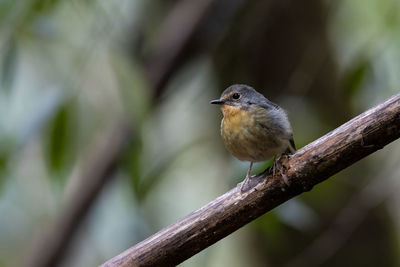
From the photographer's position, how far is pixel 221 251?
5.23 metres

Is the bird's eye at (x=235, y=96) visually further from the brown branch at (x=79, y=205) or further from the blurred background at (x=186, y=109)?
the brown branch at (x=79, y=205)

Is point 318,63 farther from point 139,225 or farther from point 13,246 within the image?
point 13,246

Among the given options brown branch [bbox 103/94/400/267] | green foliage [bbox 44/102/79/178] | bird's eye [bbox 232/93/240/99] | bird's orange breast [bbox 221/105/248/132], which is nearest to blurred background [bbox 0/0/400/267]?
green foliage [bbox 44/102/79/178]

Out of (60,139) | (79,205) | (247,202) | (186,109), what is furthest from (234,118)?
(186,109)

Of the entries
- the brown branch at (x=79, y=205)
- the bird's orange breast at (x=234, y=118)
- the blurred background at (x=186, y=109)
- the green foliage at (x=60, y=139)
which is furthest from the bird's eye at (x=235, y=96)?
the brown branch at (x=79, y=205)

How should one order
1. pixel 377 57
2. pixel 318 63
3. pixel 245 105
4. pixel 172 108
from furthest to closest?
pixel 172 108, pixel 318 63, pixel 377 57, pixel 245 105

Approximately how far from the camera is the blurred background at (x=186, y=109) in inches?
126

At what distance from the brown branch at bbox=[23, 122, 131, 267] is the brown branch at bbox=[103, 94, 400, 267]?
184 cm

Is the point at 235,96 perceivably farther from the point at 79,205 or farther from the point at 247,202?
the point at 79,205

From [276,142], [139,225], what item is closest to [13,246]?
[139,225]

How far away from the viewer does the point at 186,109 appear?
507 cm

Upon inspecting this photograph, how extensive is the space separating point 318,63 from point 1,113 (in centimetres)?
235

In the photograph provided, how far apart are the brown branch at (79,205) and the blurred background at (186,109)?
10 mm

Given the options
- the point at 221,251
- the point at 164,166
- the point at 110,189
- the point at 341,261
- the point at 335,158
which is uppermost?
the point at 335,158
